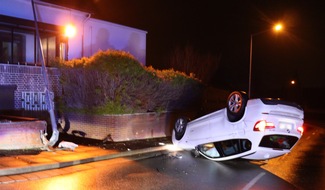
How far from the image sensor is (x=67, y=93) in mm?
15281

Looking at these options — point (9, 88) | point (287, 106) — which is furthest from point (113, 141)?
point (287, 106)

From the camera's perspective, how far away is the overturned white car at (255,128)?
831 centimetres

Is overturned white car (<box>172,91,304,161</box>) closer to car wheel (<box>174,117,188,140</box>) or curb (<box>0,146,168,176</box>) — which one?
car wheel (<box>174,117,188,140</box>)

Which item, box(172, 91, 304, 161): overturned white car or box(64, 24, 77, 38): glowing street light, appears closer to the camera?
box(172, 91, 304, 161): overturned white car

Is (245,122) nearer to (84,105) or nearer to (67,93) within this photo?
(84,105)

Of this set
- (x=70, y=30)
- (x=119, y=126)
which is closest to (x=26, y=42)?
(x=70, y=30)

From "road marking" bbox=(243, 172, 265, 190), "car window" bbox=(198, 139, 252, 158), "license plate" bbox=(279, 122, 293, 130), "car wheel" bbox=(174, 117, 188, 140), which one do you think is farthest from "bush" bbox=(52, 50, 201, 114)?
"license plate" bbox=(279, 122, 293, 130)

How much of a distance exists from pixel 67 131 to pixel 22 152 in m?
4.85

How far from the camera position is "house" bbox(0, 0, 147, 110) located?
15.4m

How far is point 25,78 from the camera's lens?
15.7 meters

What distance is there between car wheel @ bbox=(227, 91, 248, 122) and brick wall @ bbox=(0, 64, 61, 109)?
30.6ft

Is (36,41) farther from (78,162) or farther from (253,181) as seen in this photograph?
(253,181)

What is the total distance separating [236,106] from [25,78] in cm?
1063

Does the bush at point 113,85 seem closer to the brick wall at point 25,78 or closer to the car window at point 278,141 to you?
the brick wall at point 25,78
